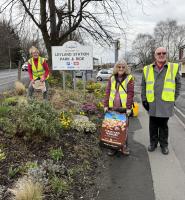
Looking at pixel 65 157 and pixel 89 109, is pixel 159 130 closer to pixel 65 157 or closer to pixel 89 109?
pixel 65 157

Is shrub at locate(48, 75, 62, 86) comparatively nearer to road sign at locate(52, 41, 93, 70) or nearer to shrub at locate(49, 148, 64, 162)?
road sign at locate(52, 41, 93, 70)

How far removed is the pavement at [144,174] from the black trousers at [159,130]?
21cm

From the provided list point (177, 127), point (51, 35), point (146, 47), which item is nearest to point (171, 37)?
point (146, 47)

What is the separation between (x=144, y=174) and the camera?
210 inches

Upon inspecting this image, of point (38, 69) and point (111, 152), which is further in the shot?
point (38, 69)

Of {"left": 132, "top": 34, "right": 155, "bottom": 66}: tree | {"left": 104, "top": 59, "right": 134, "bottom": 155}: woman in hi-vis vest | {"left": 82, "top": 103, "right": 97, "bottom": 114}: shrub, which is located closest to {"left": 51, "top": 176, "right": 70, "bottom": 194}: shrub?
{"left": 104, "top": 59, "right": 134, "bottom": 155}: woman in hi-vis vest

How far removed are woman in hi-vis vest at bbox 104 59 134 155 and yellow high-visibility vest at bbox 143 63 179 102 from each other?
0.35 meters

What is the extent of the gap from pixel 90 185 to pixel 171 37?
10403cm

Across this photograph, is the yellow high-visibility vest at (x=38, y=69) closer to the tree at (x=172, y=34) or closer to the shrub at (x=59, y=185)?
the shrub at (x=59, y=185)

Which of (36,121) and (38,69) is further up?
(38,69)

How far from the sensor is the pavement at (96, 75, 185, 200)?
181 inches

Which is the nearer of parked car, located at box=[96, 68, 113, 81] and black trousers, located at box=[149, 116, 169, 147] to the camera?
black trousers, located at box=[149, 116, 169, 147]

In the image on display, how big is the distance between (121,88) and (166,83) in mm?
842

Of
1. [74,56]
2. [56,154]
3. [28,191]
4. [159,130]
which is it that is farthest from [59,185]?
[74,56]
